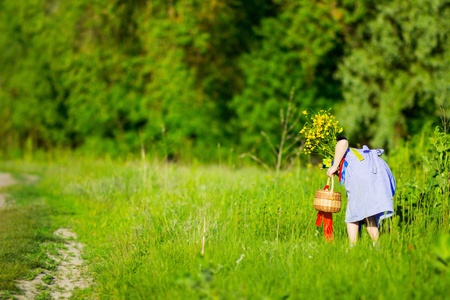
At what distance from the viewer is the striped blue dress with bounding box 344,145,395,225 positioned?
4031mm

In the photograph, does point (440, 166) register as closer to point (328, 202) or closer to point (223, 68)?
point (328, 202)

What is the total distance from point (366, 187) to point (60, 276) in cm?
342

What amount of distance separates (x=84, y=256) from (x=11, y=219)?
6.93 ft

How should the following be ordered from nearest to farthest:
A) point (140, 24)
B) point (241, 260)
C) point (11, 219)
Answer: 1. point (241, 260)
2. point (11, 219)
3. point (140, 24)

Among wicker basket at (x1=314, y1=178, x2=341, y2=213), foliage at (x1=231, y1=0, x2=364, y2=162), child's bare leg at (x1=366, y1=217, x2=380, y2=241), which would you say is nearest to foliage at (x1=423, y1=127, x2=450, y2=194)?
child's bare leg at (x1=366, y1=217, x2=380, y2=241)

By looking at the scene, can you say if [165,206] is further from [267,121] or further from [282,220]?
[267,121]

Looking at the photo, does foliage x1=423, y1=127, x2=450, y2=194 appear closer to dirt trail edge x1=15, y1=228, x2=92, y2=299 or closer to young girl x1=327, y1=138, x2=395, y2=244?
young girl x1=327, y1=138, x2=395, y2=244

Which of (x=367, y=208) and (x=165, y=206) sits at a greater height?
(x=367, y=208)

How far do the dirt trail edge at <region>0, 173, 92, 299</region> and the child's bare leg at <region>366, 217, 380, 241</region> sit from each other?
3.06m

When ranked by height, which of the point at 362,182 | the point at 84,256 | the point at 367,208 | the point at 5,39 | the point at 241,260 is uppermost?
the point at 5,39

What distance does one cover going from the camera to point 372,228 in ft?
13.9

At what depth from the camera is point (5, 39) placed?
61.4 ft

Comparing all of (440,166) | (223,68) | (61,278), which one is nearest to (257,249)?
(61,278)

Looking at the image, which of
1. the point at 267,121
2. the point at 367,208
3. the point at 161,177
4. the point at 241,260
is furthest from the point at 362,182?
the point at 267,121
